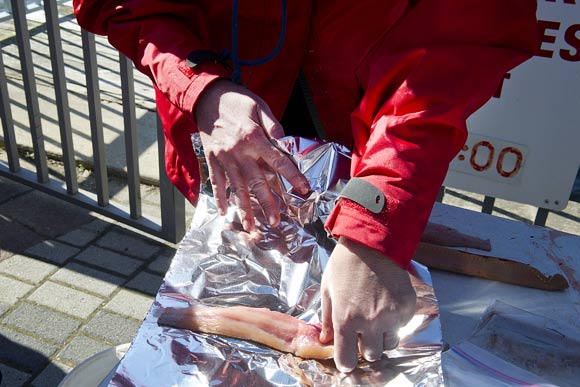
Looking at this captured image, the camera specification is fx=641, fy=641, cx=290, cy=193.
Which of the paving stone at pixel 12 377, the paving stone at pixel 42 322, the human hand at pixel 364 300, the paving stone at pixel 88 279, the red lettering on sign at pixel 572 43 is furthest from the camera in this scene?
the paving stone at pixel 88 279

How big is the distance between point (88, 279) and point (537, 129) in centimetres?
200

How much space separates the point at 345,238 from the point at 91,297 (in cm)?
199

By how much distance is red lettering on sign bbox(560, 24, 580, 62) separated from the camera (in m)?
2.16

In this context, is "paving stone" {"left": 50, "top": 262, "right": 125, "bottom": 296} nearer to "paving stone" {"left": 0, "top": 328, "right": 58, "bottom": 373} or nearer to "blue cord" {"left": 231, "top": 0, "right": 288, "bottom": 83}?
"paving stone" {"left": 0, "top": 328, "right": 58, "bottom": 373}

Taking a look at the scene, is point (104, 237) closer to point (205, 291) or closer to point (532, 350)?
point (205, 291)

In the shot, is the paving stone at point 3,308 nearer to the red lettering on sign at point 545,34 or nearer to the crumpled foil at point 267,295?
the crumpled foil at point 267,295

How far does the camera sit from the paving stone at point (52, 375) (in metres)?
2.36

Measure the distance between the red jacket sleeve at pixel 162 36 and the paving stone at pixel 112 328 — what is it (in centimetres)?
147

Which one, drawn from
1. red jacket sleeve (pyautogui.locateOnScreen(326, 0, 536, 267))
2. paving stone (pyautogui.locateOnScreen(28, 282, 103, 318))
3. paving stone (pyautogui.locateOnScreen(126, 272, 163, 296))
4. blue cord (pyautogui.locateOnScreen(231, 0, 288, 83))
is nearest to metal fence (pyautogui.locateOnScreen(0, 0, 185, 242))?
paving stone (pyautogui.locateOnScreen(126, 272, 163, 296))

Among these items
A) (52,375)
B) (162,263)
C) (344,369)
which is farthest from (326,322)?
(162,263)

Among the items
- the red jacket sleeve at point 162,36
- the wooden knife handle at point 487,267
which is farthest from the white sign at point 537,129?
the red jacket sleeve at point 162,36

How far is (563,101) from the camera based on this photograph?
2.28 m

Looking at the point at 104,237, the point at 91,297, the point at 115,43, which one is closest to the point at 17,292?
the point at 91,297

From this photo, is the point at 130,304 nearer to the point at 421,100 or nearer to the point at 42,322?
the point at 42,322
